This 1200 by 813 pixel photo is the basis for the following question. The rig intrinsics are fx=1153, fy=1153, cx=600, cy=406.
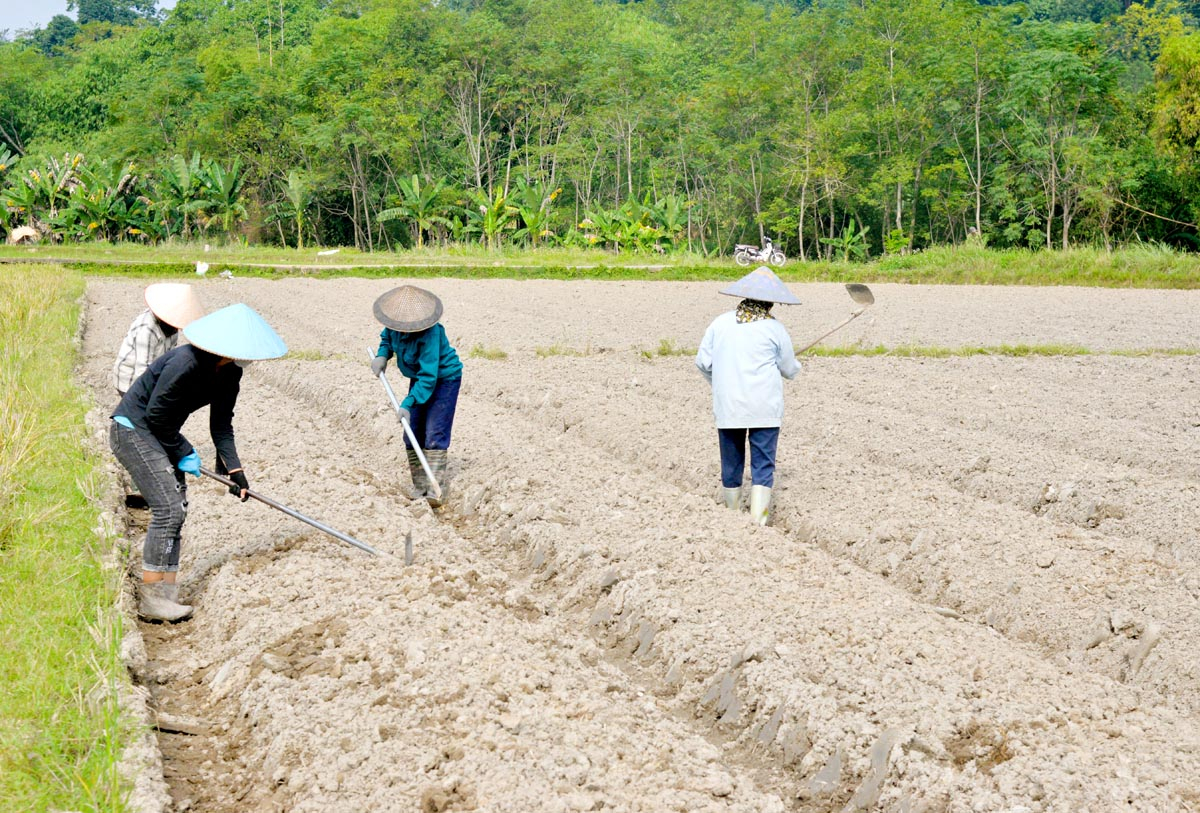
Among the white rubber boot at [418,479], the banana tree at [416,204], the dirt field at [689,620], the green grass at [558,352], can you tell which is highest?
the banana tree at [416,204]

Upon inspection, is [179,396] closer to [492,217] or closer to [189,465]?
[189,465]

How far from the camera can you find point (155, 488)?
5.38 meters

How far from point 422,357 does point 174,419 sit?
6.88ft

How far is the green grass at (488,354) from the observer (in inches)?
538

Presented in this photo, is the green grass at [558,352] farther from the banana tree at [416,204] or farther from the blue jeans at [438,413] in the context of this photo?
the banana tree at [416,204]

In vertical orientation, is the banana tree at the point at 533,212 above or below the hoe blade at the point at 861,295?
above

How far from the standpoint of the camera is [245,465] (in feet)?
26.2

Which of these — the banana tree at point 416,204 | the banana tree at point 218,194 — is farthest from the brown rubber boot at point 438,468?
the banana tree at point 218,194

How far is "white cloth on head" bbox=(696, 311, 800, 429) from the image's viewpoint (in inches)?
269

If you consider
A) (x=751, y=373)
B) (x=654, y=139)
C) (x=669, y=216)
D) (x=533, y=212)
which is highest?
(x=654, y=139)

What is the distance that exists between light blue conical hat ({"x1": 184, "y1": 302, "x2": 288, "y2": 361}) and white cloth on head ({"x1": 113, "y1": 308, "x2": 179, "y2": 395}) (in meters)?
1.01

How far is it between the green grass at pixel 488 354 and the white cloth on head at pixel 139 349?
741cm

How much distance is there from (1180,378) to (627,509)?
26.3 ft

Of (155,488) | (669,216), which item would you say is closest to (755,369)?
(155,488)
